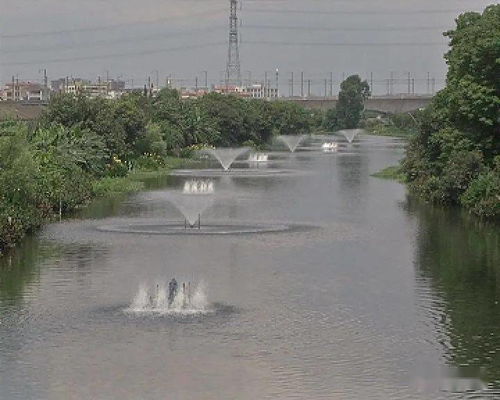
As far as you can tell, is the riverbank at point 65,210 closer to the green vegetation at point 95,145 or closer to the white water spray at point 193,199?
the green vegetation at point 95,145

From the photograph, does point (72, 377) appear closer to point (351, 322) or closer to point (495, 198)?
point (351, 322)

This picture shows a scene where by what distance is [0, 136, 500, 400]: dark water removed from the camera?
1005 inches

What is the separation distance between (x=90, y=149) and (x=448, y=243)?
2824 centimetres

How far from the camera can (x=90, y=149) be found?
68938 millimetres

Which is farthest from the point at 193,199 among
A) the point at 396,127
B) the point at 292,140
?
the point at 396,127


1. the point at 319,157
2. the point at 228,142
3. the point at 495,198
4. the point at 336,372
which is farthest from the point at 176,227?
the point at 228,142

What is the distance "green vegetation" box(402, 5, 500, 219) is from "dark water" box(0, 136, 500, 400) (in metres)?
3.62

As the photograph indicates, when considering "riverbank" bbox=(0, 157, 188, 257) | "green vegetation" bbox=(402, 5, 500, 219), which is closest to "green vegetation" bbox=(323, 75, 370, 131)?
"riverbank" bbox=(0, 157, 188, 257)

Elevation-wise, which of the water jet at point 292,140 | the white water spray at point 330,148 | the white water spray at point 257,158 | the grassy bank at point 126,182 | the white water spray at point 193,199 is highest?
the water jet at point 292,140

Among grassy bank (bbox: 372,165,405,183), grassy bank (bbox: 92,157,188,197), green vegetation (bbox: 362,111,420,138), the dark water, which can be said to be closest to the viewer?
the dark water

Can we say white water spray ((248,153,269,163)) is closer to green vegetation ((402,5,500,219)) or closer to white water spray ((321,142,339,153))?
white water spray ((321,142,339,153))

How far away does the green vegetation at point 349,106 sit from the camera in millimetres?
187000

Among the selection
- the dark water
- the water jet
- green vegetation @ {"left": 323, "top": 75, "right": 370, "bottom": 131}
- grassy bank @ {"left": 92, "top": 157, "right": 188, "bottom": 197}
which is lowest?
the dark water

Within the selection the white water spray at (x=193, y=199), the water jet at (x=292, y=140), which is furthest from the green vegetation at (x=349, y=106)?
the white water spray at (x=193, y=199)
